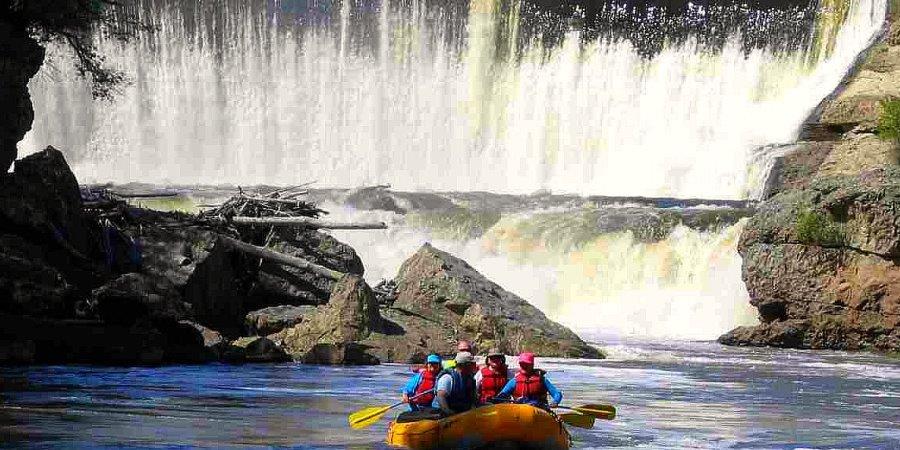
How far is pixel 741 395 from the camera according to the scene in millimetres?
21672

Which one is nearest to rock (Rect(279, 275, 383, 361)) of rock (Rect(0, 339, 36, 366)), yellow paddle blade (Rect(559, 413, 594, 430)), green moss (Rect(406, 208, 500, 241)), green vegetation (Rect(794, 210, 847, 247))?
rock (Rect(0, 339, 36, 366))

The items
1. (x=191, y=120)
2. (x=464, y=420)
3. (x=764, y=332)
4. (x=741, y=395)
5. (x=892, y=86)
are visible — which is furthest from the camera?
(x=191, y=120)

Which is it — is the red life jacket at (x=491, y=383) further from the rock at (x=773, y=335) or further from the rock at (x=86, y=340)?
the rock at (x=773, y=335)

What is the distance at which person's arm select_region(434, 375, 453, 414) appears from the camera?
15.4 meters

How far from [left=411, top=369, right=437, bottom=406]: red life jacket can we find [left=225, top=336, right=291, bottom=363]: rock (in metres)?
7.24

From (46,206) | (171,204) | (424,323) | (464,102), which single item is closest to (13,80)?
(46,206)

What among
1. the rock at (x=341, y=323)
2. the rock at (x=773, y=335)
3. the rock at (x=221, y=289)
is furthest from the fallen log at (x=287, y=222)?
the rock at (x=773, y=335)

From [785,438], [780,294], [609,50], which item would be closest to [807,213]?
[780,294]

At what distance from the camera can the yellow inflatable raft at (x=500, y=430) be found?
14.5 metres

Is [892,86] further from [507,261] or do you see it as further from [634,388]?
[634,388]

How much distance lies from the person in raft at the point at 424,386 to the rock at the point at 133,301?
6532mm

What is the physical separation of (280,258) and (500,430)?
476 inches

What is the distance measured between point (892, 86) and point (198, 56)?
33.0m

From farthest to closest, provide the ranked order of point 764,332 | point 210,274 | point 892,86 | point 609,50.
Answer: point 609,50
point 892,86
point 764,332
point 210,274
